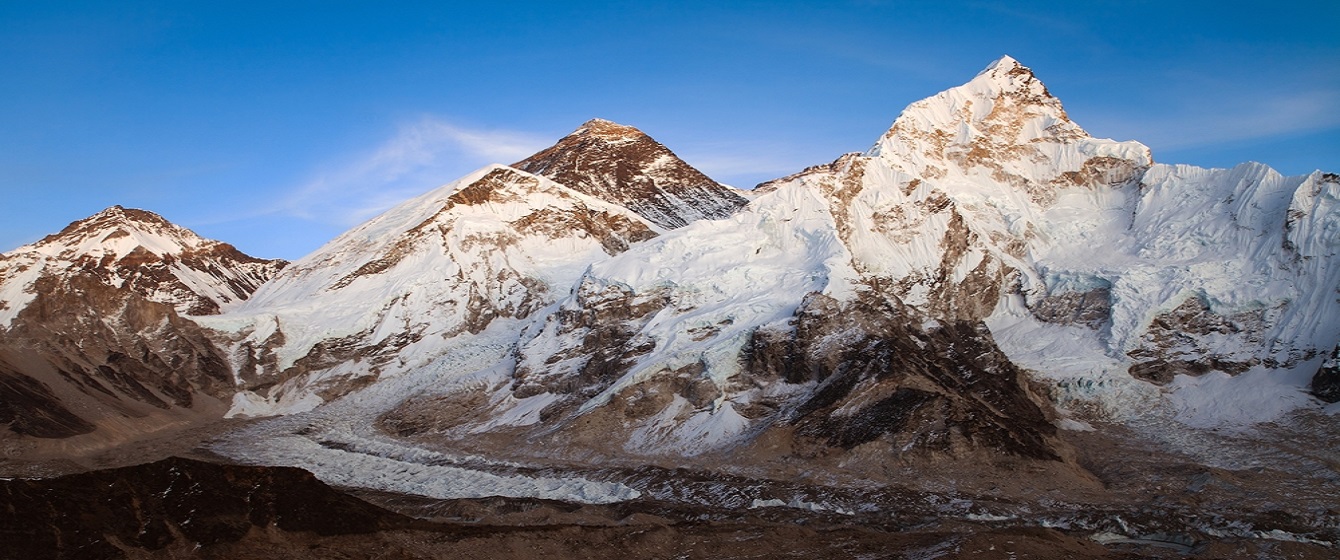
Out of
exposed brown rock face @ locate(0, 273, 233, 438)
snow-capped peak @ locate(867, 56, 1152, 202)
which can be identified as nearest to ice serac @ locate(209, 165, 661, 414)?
exposed brown rock face @ locate(0, 273, 233, 438)

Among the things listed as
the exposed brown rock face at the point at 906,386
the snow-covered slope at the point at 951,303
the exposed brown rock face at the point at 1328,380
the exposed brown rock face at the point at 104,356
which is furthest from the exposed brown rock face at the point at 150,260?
the exposed brown rock face at the point at 1328,380

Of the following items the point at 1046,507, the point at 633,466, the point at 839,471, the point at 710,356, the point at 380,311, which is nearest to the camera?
the point at 1046,507

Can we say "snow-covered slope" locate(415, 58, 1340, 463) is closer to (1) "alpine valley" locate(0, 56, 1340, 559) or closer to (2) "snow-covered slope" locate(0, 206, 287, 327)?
(1) "alpine valley" locate(0, 56, 1340, 559)

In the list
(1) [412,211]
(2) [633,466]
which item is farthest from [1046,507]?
(1) [412,211]

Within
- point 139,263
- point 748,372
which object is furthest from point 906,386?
point 139,263

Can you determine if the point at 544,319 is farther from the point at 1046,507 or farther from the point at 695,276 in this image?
the point at 1046,507

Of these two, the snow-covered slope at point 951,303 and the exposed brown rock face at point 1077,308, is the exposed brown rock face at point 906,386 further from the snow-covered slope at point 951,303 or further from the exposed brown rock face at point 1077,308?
the exposed brown rock face at point 1077,308
